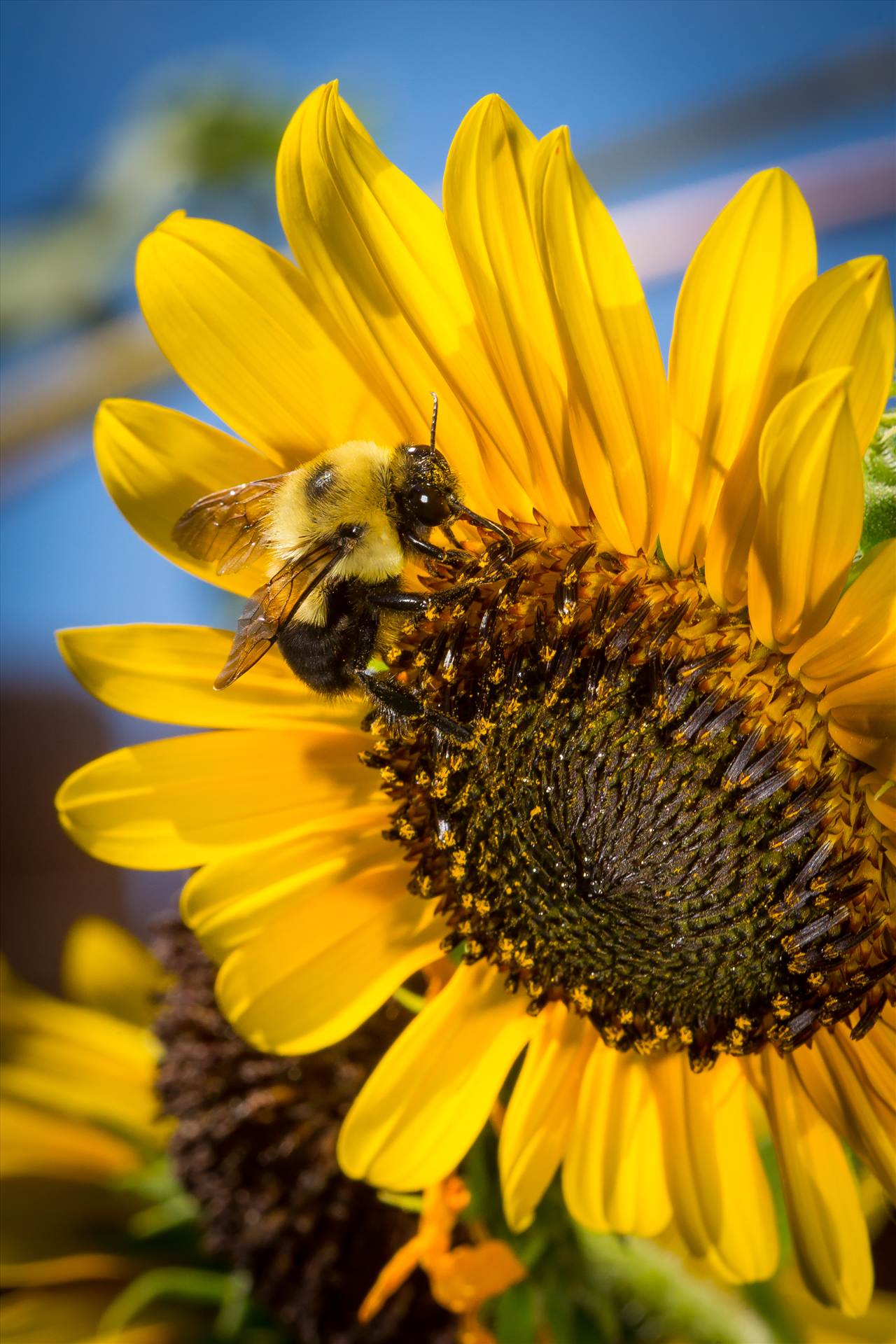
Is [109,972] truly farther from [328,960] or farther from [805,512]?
[805,512]

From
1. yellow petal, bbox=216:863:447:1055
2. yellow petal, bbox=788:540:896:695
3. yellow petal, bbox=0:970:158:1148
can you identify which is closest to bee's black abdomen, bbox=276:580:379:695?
yellow petal, bbox=216:863:447:1055

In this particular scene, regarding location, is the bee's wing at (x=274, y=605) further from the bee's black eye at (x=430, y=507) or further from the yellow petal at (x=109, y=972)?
the yellow petal at (x=109, y=972)

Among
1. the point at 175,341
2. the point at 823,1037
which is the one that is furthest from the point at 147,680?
the point at 823,1037

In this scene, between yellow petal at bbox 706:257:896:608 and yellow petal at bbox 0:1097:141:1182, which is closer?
yellow petal at bbox 706:257:896:608

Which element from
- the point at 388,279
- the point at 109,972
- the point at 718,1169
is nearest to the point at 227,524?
the point at 388,279

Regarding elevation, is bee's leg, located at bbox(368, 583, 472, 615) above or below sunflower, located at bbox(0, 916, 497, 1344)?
above

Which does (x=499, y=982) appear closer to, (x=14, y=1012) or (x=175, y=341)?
(x=175, y=341)

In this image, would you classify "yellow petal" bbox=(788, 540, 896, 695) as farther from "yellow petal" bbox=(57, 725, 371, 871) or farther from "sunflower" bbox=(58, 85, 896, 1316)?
"yellow petal" bbox=(57, 725, 371, 871)
